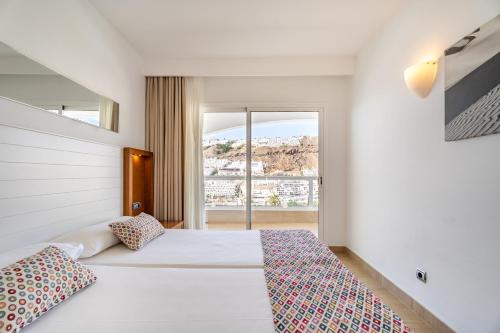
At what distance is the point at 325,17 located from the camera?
2475 millimetres

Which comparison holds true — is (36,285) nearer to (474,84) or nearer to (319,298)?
(319,298)

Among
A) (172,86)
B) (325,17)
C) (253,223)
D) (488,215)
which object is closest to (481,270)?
(488,215)

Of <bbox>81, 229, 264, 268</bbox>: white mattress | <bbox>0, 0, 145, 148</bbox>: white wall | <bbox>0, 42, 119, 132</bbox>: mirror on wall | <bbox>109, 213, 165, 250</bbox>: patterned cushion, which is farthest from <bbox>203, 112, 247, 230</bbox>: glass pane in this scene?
<bbox>109, 213, 165, 250</bbox>: patterned cushion

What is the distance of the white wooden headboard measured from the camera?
1473mm

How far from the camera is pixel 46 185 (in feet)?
5.65

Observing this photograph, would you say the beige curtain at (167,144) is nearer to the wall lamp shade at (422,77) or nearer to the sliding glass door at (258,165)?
the sliding glass door at (258,165)

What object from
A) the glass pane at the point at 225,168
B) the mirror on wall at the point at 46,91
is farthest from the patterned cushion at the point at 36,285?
the glass pane at the point at 225,168

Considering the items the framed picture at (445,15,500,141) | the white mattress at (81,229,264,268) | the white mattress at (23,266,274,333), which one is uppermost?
A: the framed picture at (445,15,500,141)

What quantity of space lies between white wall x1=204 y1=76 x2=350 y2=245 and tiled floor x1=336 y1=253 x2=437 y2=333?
551 millimetres

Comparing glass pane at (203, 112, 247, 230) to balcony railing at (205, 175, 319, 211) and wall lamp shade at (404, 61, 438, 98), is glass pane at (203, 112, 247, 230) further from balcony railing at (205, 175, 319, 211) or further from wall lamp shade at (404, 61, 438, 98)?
wall lamp shade at (404, 61, 438, 98)

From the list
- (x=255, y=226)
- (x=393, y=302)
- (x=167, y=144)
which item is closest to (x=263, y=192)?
(x=255, y=226)

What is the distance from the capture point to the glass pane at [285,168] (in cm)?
371

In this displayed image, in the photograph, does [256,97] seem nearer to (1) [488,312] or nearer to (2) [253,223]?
(2) [253,223]

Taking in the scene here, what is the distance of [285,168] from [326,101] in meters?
1.11
